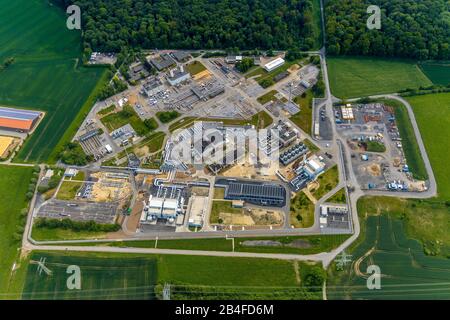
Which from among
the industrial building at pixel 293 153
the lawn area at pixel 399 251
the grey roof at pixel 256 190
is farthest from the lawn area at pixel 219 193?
the lawn area at pixel 399 251

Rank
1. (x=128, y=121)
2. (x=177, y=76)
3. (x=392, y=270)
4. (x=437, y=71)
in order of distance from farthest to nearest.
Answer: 1. (x=437, y=71)
2. (x=177, y=76)
3. (x=128, y=121)
4. (x=392, y=270)

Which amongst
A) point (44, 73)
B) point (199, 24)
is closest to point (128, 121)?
point (44, 73)

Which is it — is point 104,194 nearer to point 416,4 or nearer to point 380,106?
point 380,106

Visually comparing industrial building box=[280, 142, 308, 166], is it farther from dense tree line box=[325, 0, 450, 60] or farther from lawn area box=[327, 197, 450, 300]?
dense tree line box=[325, 0, 450, 60]

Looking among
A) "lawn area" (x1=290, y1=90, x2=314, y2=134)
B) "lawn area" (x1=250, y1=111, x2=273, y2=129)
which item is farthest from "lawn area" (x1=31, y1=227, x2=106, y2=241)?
"lawn area" (x1=290, y1=90, x2=314, y2=134)

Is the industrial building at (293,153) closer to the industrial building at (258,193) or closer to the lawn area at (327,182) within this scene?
the industrial building at (258,193)

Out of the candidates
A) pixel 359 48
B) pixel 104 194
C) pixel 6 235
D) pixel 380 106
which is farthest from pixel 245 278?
pixel 359 48

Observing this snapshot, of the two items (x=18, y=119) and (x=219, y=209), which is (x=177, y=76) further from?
(x=18, y=119)
